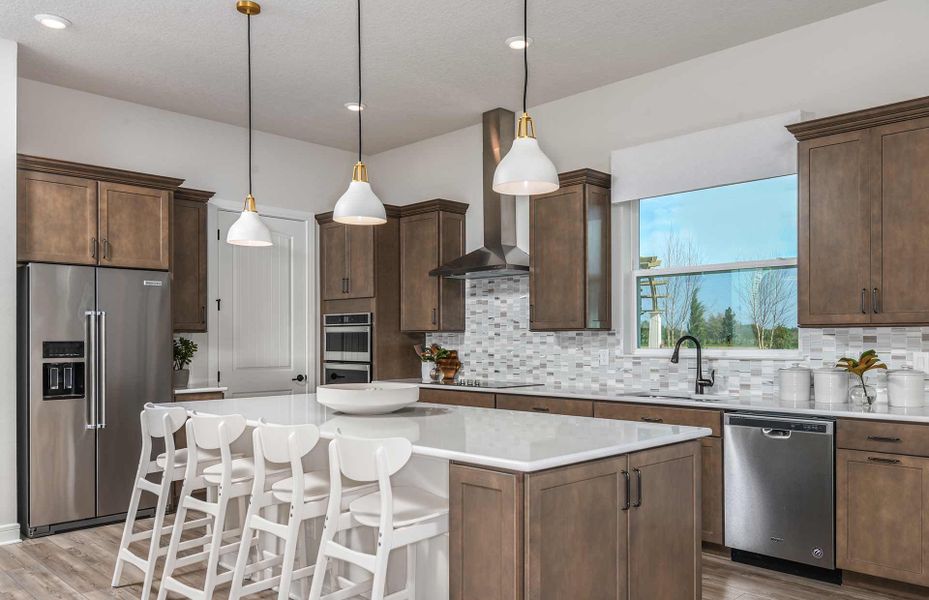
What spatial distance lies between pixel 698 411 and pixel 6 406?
160 inches

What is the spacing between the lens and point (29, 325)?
4.41m

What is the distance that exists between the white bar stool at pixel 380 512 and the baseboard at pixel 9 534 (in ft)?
9.02

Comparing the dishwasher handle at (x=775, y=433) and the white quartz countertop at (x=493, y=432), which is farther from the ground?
the white quartz countertop at (x=493, y=432)

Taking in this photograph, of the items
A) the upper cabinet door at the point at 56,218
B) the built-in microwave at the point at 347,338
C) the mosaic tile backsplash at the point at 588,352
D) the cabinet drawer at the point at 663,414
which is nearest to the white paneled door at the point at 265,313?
the built-in microwave at the point at 347,338

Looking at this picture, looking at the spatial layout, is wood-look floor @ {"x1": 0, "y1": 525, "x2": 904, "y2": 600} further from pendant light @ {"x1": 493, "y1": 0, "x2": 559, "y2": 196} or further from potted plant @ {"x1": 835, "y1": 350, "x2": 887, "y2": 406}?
pendant light @ {"x1": 493, "y1": 0, "x2": 559, "y2": 196}

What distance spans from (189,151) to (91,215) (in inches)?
53.4

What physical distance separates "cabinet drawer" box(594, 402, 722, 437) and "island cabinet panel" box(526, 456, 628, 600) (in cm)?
168

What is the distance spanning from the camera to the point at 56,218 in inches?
180

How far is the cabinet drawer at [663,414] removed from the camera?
12.9ft

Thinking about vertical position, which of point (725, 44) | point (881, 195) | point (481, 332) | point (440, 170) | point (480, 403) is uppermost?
point (725, 44)

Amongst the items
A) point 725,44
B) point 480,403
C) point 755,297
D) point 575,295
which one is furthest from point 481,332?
point 725,44

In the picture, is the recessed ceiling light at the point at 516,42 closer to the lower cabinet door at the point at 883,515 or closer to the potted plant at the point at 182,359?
the lower cabinet door at the point at 883,515

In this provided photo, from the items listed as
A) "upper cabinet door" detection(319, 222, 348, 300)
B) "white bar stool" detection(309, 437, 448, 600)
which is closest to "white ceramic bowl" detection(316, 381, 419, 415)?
"white bar stool" detection(309, 437, 448, 600)

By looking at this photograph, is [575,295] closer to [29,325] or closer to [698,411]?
[698,411]
